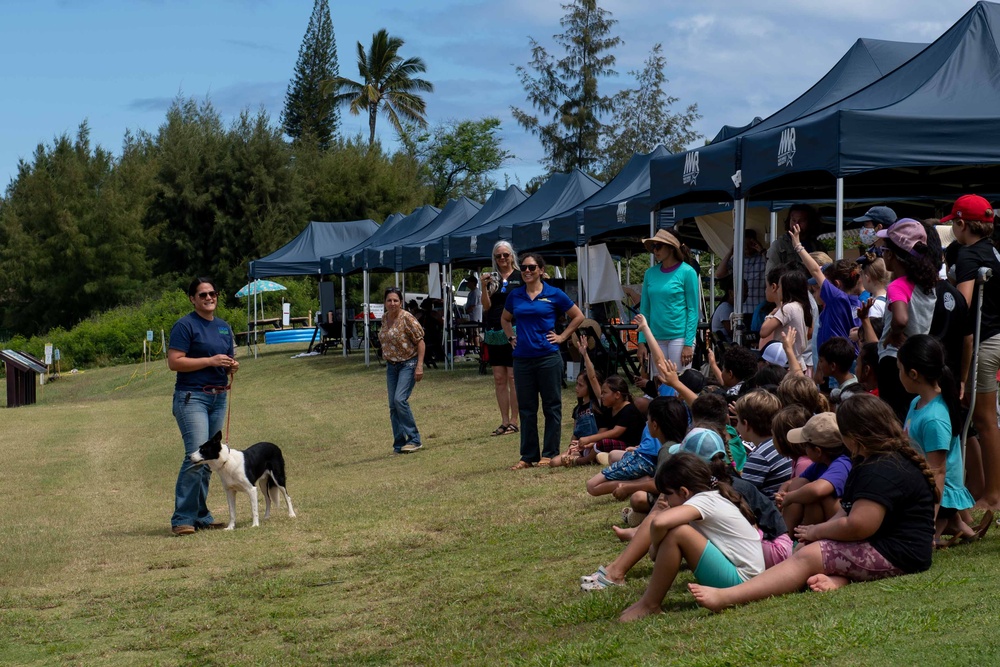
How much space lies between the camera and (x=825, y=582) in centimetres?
503

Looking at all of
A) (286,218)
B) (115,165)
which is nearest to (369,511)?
(286,218)

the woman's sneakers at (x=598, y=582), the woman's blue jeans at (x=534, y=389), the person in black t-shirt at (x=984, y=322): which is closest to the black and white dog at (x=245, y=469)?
the woman's blue jeans at (x=534, y=389)

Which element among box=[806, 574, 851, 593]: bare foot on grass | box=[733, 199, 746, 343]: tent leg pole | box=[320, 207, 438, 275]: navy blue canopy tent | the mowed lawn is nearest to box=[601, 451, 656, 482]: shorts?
the mowed lawn

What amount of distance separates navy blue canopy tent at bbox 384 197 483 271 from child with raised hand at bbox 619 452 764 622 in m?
19.3

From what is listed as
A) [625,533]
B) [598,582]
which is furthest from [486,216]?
[598,582]

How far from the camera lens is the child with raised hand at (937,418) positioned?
5543 millimetres

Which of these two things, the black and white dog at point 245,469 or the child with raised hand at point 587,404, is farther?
the child with raised hand at point 587,404

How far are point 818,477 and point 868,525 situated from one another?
0.94m

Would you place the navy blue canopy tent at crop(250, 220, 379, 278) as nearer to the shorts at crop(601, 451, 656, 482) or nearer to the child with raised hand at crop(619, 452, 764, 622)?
the shorts at crop(601, 451, 656, 482)

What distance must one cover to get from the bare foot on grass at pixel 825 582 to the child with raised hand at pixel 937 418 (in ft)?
2.59

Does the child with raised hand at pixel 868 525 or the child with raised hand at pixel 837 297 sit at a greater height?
the child with raised hand at pixel 837 297

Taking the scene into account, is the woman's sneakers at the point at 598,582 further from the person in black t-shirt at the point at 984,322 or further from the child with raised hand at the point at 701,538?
the person in black t-shirt at the point at 984,322

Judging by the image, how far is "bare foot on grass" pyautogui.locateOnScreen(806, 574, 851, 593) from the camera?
5008 mm

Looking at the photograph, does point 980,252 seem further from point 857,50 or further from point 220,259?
point 220,259
